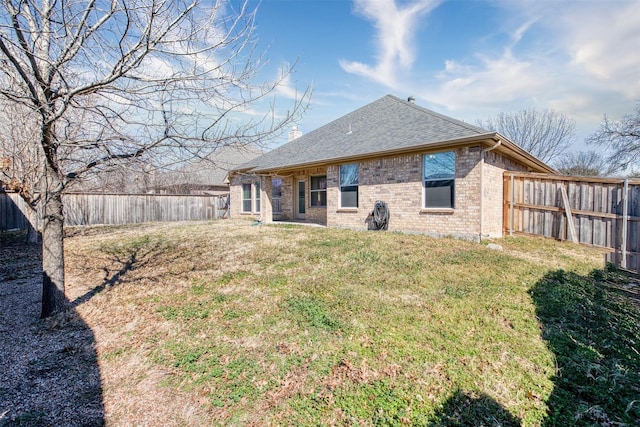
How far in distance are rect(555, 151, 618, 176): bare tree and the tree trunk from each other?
32502 mm

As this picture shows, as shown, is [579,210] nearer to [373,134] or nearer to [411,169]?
[411,169]

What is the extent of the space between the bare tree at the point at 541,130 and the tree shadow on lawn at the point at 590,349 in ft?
82.3

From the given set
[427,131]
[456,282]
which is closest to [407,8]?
[427,131]

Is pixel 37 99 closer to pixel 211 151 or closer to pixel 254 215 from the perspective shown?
pixel 211 151

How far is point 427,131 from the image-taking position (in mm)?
9305

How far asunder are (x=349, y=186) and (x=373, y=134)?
220 cm

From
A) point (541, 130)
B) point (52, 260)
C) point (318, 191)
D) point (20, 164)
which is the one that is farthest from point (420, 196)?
point (541, 130)

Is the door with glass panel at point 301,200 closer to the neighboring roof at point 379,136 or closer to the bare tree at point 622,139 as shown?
the neighboring roof at point 379,136

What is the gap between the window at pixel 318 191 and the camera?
14.3m

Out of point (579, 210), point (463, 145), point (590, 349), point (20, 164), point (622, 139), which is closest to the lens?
point (590, 349)

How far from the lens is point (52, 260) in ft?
12.9

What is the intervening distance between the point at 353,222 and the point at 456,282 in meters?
6.23

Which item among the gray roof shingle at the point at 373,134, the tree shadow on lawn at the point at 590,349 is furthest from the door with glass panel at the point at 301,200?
the tree shadow on lawn at the point at 590,349

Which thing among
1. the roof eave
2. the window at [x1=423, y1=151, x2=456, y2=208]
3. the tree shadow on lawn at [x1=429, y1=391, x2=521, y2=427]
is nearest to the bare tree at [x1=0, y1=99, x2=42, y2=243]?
the roof eave
